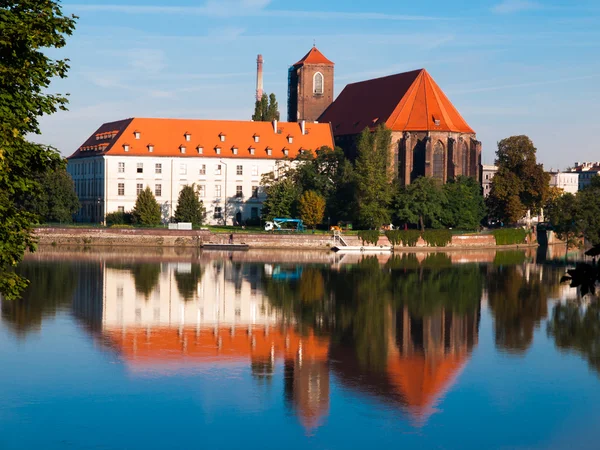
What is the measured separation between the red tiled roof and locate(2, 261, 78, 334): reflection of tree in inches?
1312

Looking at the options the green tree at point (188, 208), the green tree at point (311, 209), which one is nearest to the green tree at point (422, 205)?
the green tree at point (311, 209)

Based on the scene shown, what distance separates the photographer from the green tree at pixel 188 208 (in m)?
85.7

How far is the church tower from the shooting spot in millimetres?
112188

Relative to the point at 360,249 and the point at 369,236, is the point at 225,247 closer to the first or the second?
the point at 360,249

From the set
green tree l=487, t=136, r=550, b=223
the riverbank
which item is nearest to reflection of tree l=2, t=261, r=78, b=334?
the riverbank

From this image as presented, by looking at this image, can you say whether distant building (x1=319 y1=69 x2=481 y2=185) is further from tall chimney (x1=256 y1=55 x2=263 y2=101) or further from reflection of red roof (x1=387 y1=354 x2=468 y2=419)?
reflection of red roof (x1=387 y1=354 x2=468 y2=419)

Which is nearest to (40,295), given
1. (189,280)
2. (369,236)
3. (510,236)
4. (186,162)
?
(189,280)

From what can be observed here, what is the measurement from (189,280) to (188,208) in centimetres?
3383

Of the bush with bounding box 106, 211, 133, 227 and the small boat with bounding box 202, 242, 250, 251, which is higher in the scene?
the bush with bounding box 106, 211, 133, 227

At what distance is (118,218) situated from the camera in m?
88.5

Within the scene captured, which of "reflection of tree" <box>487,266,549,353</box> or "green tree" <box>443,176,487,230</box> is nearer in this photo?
"reflection of tree" <box>487,266,549,353</box>

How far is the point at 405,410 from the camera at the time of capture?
2436 centimetres

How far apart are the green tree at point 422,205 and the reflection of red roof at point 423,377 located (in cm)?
5323

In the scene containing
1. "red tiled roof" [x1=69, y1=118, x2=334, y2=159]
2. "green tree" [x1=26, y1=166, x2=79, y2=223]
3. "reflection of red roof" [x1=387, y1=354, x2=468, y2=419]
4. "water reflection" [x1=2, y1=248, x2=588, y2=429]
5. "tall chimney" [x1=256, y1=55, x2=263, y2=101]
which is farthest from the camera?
"tall chimney" [x1=256, y1=55, x2=263, y2=101]
